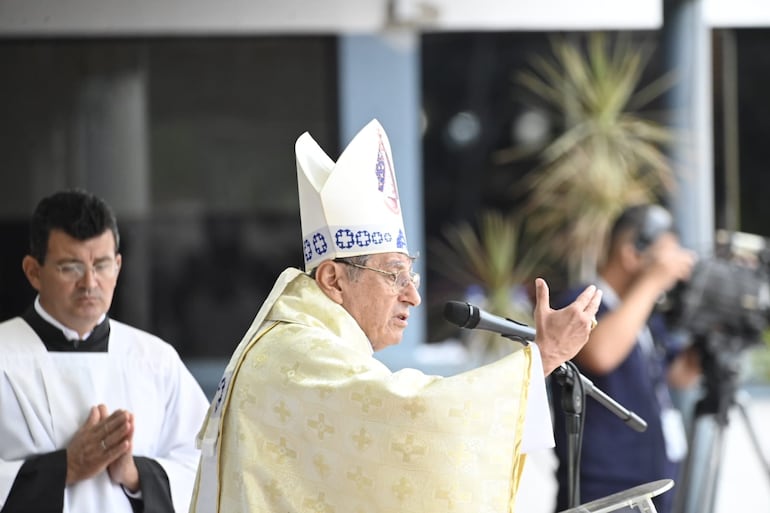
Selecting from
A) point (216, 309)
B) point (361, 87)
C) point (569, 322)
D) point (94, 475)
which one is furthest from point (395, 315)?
point (216, 309)

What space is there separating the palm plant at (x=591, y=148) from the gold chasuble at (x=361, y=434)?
14.7ft

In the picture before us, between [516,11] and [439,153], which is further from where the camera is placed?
[439,153]

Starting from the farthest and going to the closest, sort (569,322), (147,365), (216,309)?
(216,309), (147,365), (569,322)

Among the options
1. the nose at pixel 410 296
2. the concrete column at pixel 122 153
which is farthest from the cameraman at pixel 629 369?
the concrete column at pixel 122 153

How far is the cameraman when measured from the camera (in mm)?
3783

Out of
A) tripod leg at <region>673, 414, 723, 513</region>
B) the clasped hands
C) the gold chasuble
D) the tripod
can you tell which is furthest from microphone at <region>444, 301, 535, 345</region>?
tripod leg at <region>673, 414, 723, 513</region>

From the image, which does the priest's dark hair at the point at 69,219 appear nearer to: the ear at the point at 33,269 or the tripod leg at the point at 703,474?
the ear at the point at 33,269

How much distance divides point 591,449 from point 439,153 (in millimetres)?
3585

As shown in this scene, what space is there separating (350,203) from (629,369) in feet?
5.32

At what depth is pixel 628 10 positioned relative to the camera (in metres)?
4.49

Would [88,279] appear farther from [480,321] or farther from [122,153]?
[122,153]

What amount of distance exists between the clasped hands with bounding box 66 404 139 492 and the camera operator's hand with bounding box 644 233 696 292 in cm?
184

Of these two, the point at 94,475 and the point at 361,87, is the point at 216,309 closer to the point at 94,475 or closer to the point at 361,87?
the point at 361,87

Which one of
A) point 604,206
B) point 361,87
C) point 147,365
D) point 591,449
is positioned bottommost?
point 591,449
